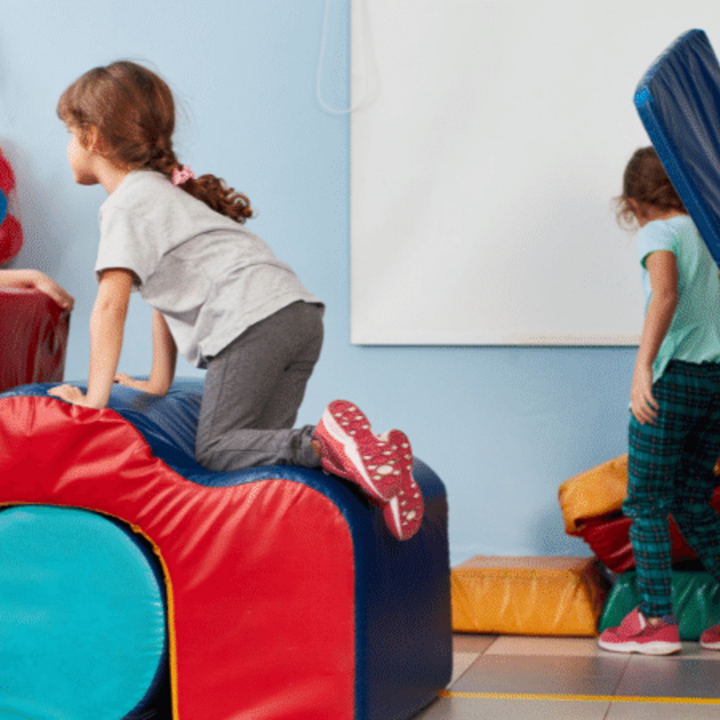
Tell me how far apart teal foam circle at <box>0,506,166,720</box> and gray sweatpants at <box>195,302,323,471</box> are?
22cm

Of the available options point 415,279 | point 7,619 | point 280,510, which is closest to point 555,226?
point 415,279

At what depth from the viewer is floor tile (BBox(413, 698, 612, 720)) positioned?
1690mm

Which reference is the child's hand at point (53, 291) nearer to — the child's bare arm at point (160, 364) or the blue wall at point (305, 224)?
the child's bare arm at point (160, 364)

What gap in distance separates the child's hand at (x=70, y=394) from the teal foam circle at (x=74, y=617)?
0.56ft

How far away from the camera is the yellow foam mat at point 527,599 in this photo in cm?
239

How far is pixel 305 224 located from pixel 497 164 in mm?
617

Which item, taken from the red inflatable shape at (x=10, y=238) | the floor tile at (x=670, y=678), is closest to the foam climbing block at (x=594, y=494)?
the floor tile at (x=670, y=678)

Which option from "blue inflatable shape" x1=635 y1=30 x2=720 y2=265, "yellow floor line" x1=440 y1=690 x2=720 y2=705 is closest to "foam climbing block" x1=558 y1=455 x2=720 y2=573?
"yellow floor line" x1=440 y1=690 x2=720 y2=705

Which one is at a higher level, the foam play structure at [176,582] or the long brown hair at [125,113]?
the long brown hair at [125,113]

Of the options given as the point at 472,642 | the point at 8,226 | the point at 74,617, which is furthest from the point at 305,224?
the point at 74,617

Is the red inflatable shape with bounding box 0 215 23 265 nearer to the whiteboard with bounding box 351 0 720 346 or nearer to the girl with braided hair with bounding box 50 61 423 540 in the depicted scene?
the whiteboard with bounding box 351 0 720 346

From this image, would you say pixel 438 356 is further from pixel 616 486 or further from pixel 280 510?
pixel 280 510

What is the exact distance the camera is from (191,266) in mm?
1715

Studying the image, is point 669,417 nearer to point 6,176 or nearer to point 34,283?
point 34,283
